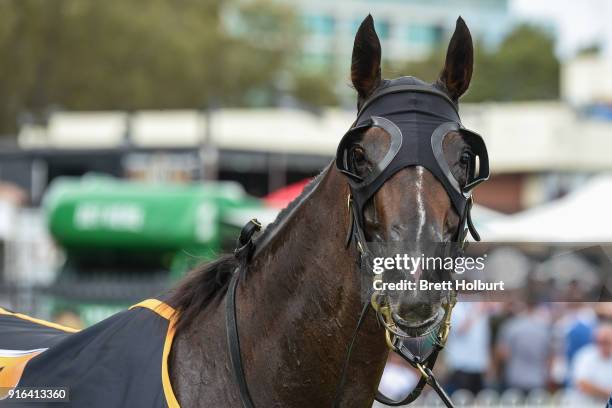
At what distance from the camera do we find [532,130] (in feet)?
106

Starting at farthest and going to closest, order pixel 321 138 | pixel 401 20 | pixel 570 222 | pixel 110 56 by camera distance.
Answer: pixel 401 20
pixel 110 56
pixel 321 138
pixel 570 222

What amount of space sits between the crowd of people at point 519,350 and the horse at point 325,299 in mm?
6490

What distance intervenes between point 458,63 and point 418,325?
30.4 inches

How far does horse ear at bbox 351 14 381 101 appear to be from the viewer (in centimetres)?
267

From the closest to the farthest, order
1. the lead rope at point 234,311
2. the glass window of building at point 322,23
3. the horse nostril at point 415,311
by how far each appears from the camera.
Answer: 1. the horse nostril at point 415,311
2. the lead rope at point 234,311
3. the glass window of building at point 322,23

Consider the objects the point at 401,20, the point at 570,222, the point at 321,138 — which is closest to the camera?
the point at 570,222

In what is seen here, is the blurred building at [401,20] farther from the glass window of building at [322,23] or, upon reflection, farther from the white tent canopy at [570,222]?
the white tent canopy at [570,222]

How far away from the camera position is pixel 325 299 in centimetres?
277

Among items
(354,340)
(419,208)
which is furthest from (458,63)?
(354,340)

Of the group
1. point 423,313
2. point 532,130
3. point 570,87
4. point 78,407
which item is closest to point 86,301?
point 78,407

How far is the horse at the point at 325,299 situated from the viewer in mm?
2531

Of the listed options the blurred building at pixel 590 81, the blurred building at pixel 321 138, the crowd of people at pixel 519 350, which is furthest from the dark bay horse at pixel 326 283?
the blurred building at pixel 590 81

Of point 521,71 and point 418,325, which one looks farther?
point 521,71

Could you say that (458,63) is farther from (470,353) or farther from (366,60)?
(470,353)
